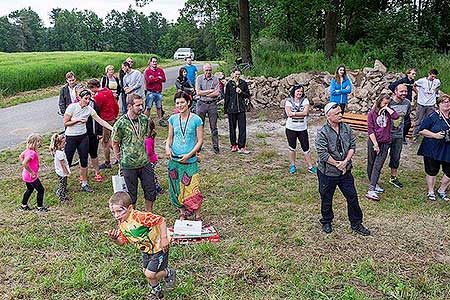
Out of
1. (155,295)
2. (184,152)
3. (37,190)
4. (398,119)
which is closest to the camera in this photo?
(155,295)

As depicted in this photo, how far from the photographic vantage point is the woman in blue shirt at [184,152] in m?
5.16

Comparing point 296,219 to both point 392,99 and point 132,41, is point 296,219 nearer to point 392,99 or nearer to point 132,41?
point 392,99

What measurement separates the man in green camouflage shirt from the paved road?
5.58 m

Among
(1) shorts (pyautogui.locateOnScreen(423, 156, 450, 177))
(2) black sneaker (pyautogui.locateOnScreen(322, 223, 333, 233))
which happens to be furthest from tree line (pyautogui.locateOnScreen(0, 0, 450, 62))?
(2) black sneaker (pyautogui.locateOnScreen(322, 223, 333, 233))

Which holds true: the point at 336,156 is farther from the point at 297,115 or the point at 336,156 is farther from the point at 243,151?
the point at 243,151

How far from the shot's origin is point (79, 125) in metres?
6.41

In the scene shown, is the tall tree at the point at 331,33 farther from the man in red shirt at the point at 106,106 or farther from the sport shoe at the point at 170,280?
the sport shoe at the point at 170,280

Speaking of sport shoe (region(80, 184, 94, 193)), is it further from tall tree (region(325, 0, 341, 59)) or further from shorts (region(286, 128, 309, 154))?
tall tree (region(325, 0, 341, 59))

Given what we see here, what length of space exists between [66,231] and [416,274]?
401 centimetres

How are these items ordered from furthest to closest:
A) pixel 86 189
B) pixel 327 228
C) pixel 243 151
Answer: pixel 243 151, pixel 86 189, pixel 327 228

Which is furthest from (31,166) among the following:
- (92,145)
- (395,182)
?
(395,182)

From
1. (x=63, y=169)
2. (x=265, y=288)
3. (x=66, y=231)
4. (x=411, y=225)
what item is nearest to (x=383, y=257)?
(x=411, y=225)

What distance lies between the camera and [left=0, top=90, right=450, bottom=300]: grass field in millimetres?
4086

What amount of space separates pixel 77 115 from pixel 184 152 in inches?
83.3
